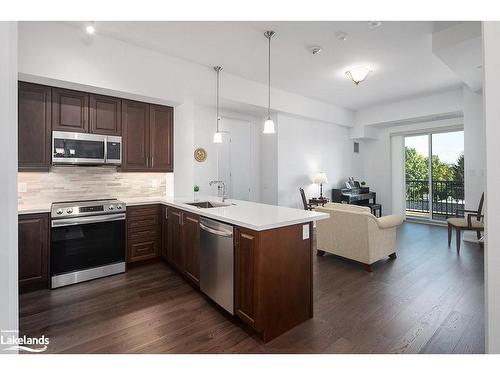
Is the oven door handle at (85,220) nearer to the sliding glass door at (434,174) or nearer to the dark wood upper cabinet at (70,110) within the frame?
the dark wood upper cabinet at (70,110)

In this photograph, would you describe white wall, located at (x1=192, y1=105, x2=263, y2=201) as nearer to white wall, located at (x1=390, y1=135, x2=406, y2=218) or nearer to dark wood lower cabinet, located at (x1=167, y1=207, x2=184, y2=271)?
dark wood lower cabinet, located at (x1=167, y1=207, x2=184, y2=271)

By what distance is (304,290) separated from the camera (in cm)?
215

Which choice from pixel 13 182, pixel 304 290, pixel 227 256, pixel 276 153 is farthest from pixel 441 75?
pixel 13 182

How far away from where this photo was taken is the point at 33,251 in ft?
8.75

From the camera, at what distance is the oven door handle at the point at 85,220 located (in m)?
2.75

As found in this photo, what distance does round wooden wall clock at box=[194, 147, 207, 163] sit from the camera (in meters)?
4.74

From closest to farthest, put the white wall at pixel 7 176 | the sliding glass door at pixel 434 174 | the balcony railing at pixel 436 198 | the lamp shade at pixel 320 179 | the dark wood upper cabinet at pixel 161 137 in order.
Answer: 1. the white wall at pixel 7 176
2. the dark wood upper cabinet at pixel 161 137
3. the lamp shade at pixel 320 179
4. the sliding glass door at pixel 434 174
5. the balcony railing at pixel 436 198

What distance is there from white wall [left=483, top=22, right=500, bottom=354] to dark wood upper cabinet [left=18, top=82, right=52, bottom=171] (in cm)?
386

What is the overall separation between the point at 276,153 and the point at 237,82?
1.73 m

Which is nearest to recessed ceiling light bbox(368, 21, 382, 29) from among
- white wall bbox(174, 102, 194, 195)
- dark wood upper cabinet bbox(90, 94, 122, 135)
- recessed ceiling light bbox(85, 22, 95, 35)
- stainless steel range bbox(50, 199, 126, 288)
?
white wall bbox(174, 102, 194, 195)

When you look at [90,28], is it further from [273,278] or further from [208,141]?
[273,278]

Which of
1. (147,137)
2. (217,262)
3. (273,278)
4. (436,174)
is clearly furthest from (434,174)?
(147,137)

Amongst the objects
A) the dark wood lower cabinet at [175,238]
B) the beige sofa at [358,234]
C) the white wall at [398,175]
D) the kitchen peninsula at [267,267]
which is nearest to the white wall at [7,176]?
the kitchen peninsula at [267,267]

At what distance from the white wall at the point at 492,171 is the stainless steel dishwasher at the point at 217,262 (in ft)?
5.14
